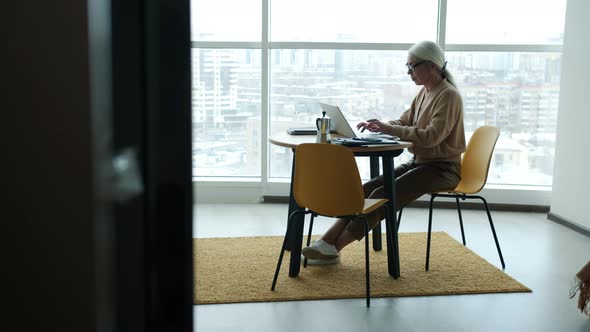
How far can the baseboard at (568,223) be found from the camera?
4531 millimetres

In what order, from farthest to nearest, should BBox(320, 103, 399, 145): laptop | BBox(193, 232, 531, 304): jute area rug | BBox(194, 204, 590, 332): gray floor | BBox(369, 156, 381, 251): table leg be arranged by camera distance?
BBox(369, 156, 381, 251): table leg → BBox(320, 103, 399, 145): laptop → BBox(193, 232, 531, 304): jute area rug → BBox(194, 204, 590, 332): gray floor

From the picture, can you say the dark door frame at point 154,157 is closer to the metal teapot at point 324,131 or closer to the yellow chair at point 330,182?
the yellow chair at point 330,182

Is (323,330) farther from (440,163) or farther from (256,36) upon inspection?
(256,36)

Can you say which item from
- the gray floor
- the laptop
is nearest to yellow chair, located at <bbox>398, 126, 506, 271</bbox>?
the gray floor

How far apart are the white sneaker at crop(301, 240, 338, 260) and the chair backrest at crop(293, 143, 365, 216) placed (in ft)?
1.46

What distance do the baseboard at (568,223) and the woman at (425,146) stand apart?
129cm

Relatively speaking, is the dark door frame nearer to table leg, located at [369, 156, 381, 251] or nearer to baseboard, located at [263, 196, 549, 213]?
table leg, located at [369, 156, 381, 251]

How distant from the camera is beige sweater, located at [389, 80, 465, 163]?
3660 mm

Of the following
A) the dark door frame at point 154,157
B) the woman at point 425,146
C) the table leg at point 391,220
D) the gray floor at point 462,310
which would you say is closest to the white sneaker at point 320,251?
the woman at point 425,146

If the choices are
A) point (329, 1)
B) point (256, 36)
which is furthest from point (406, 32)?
point (256, 36)

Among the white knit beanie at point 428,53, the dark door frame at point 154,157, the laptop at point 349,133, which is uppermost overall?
the white knit beanie at point 428,53

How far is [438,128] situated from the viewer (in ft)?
12.0

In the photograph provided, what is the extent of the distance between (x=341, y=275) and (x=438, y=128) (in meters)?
0.95

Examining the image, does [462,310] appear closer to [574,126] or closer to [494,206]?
[574,126]
